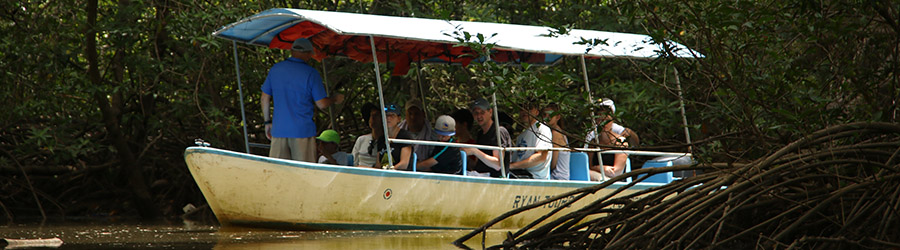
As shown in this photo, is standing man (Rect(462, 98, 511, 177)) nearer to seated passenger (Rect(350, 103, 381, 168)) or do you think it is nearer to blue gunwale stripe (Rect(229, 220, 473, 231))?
seated passenger (Rect(350, 103, 381, 168))

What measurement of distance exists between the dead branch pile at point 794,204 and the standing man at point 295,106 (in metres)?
3.69

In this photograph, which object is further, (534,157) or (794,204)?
(534,157)

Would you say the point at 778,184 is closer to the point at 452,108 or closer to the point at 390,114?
the point at 390,114

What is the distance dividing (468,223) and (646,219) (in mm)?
3502

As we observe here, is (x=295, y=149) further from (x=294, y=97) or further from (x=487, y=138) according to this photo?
(x=487, y=138)

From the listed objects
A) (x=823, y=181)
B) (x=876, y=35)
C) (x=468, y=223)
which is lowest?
(x=468, y=223)

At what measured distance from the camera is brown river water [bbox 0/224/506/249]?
24.6 feet

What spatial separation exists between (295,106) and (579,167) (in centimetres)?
267

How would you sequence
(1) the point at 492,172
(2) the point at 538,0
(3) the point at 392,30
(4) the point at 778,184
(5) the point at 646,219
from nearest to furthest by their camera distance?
(4) the point at 778,184
(5) the point at 646,219
(3) the point at 392,30
(1) the point at 492,172
(2) the point at 538,0

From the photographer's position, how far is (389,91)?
13.4 m

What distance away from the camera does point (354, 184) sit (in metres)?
8.62

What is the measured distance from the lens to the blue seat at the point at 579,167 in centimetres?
1027

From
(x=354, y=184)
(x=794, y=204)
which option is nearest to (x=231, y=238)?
(x=354, y=184)

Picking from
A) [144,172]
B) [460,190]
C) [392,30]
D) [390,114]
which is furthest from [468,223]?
[144,172]
